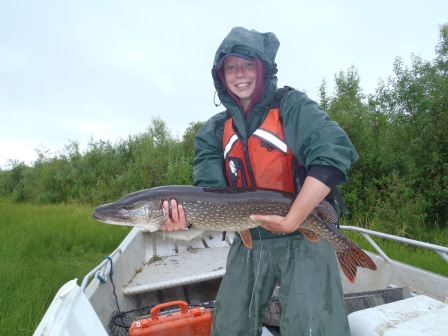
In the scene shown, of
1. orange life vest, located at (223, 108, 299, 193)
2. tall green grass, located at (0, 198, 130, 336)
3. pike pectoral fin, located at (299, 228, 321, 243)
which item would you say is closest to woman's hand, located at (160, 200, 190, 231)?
orange life vest, located at (223, 108, 299, 193)

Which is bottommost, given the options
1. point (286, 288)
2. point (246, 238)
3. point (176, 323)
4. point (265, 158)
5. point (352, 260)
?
point (176, 323)

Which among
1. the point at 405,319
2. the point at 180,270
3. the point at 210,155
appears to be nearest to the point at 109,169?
the point at 180,270

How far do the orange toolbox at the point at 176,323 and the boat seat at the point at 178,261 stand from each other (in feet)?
2.99

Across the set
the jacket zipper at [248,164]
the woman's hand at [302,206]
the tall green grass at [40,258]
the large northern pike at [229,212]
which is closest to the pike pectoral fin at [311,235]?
the large northern pike at [229,212]

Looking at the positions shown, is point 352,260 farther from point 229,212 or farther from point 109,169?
point 109,169

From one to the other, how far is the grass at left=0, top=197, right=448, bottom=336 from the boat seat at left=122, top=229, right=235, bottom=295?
0.87 metres

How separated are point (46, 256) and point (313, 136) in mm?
4536

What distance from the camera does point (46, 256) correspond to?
539 centimetres

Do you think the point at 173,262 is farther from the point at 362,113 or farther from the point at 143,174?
the point at 143,174

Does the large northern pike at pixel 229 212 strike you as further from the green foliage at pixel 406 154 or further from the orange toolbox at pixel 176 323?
the green foliage at pixel 406 154

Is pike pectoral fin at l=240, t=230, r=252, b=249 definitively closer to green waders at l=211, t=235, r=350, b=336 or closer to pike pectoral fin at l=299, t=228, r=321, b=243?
green waders at l=211, t=235, r=350, b=336

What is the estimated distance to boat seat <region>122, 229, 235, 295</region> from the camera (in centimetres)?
389

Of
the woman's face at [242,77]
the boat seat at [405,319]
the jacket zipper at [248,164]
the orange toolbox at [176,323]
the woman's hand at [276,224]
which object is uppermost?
the woman's face at [242,77]

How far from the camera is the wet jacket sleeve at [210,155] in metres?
3.02
